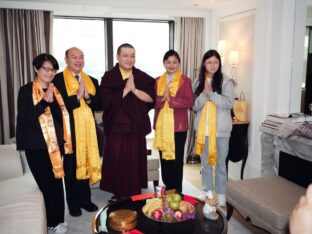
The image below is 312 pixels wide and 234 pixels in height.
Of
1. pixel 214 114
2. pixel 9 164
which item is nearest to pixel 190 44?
pixel 214 114

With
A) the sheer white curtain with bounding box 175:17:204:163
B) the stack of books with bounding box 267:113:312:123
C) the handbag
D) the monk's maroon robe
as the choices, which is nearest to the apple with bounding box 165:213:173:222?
the monk's maroon robe

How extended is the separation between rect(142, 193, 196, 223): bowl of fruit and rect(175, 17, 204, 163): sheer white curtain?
2.50 meters

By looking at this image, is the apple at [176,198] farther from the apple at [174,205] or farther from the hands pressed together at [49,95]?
the hands pressed together at [49,95]

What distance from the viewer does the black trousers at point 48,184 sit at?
236 centimetres

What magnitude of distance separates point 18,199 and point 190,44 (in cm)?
326

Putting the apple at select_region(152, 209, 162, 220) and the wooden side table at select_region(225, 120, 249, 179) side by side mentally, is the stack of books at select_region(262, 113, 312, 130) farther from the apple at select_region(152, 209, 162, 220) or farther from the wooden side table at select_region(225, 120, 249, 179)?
the apple at select_region(152, 209, 162, 220)

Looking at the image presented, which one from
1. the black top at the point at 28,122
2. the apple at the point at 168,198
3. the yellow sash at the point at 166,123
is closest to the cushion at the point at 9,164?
the black top at the point at 28,122

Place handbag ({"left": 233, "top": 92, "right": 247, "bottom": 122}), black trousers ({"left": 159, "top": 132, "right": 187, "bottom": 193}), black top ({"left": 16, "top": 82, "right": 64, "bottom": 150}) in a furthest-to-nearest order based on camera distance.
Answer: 1. handbag ({"left": 233, "top": 92, "right": 247, "bottom": 122})
2. black trousers ({"left": 159, "top": 132, "right": 187, "bottom": 193})
3. black top ({"left": 16, "top": 82, "right": 64, "bottom": 150})

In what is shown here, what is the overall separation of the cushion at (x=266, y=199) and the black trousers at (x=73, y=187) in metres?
1.31

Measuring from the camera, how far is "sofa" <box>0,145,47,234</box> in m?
1.90

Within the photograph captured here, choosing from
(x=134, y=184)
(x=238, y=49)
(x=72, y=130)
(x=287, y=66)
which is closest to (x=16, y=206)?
(x=72, y=130)

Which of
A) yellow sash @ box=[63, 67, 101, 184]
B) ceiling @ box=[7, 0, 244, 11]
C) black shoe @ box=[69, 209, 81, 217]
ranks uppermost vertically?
ceiling @ box=[7, 0, 244, 11]

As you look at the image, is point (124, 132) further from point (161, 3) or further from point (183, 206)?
point (161, 3)

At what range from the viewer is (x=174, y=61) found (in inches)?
114
